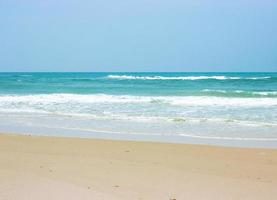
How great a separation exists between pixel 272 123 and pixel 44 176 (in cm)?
814

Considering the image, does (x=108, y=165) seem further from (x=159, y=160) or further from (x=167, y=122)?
(x=167, y=122)

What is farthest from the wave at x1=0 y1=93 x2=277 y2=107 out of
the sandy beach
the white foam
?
the sandy beach

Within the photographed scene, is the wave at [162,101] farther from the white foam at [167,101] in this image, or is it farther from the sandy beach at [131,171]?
the sandy beach at [131,171]

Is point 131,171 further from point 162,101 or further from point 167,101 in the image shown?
point 167,101

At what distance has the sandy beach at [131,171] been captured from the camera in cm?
450

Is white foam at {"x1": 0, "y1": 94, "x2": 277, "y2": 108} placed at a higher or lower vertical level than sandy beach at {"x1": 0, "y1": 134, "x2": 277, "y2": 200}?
higher

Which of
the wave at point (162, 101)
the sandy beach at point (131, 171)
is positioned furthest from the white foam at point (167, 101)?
the sandy beach at point (131, 171)

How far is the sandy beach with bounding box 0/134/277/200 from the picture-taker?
450 centimetres

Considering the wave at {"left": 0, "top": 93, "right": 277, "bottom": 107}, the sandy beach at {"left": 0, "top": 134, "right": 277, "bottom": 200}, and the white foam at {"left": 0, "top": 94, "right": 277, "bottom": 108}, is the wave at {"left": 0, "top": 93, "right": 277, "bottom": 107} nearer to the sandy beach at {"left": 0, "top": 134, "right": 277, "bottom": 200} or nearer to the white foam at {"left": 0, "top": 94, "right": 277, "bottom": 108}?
the white foam at {"left": 0, "top": 94, "right": 277, "bottom": 108}

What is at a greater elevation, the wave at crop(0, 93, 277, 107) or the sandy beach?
the wave at crop(0, 93, 277, 107)

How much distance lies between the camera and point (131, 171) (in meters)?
5.63

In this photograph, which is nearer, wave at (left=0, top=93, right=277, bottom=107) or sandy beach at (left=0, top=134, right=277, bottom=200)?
sandy beach at (left=0, top=134, right=277, bottom=200)

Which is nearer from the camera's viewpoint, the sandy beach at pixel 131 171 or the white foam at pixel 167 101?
the sandy beach at pixel 131 171

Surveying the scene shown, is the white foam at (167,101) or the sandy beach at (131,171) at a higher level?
the white foam at (167,101)
